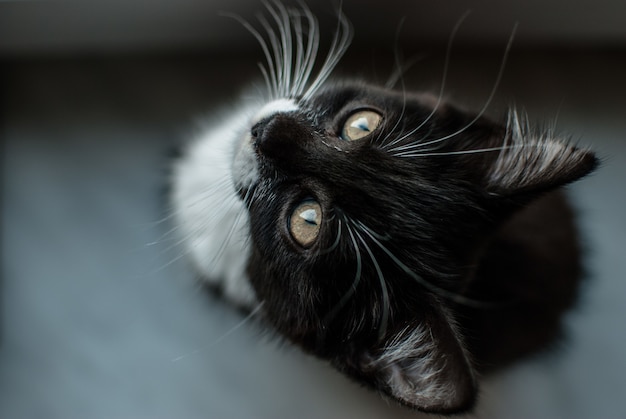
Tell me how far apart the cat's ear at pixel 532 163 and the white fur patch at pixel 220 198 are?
481 millimetres

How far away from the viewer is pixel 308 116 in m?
1.23

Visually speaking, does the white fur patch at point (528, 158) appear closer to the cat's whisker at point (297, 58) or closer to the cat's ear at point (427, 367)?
the cat's ear at point (427, 367)

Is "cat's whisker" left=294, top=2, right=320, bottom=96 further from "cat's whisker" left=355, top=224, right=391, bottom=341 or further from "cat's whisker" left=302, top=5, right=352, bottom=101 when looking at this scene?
"cat's whisker" left=355, top=224, right=391, bottom=341

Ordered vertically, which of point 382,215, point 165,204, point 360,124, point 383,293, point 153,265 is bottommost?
point 153,265

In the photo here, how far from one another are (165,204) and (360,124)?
90cm

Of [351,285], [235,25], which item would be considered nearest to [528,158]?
[351,285]

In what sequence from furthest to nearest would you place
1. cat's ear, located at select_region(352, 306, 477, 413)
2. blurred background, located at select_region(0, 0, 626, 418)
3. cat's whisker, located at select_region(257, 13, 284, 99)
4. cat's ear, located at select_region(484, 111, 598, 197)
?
blurred background, located at select_region(0, 0, 626, 418) → cat's whisker, located at select_region(257, 13, 284, 99) → cat's ear, located at select_region(484, 111, 598, 197) → cat's ear, located at select_region(352, 306, 477, 413)

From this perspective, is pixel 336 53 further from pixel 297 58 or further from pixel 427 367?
pixel 427 367

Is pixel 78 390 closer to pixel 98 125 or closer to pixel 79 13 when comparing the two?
pixel 98 125

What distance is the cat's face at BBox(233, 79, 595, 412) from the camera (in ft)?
3.62

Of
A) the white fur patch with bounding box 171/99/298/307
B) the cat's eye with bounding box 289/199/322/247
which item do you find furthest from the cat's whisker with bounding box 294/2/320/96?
the cat's eye with bounding box 289/199/322/247

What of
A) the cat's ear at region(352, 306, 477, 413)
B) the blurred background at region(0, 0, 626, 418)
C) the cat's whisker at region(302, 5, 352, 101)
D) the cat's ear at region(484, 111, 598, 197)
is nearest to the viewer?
the cat's ear at region(352, 306, 477, 413)

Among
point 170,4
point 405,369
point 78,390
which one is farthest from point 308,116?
point 78,390

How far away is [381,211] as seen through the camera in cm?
110
